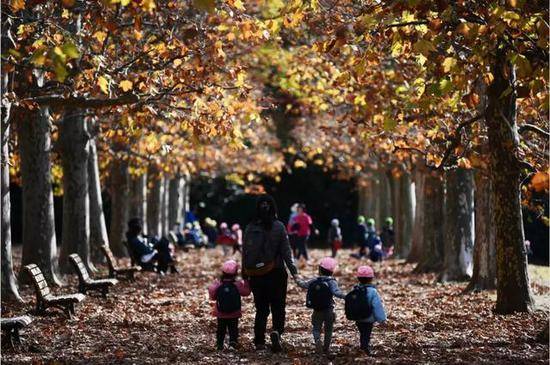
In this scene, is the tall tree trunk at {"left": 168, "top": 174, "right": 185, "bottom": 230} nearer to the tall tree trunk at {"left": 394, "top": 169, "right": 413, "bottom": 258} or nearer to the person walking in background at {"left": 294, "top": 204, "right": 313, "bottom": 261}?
the tall tree trunk at {"left": 394, "top": 169, "right": 413, "bottom": 258}

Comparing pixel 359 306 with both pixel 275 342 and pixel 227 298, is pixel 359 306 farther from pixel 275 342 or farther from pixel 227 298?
pixel 227 298

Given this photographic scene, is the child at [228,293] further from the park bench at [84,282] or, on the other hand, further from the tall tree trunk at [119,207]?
the tall tree trunk at [119,207]

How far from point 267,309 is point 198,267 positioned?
19.6m

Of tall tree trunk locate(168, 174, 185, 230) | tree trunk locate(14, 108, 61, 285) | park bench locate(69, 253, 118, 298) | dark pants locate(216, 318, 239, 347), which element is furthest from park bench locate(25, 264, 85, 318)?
tall tree trunk locate(168, 174, 185, 230)

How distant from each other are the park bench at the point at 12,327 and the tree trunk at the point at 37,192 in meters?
7.47

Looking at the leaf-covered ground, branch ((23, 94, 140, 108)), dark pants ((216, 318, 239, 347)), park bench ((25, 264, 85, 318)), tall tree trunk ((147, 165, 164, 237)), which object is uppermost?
branch ((23, 94, 140, 108))

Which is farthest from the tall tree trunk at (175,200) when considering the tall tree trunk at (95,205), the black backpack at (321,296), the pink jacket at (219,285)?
the black backpack at (321,296)

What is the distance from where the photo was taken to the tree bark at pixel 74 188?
23734 mm

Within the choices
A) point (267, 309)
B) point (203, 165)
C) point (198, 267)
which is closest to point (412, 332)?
point (267, 309)

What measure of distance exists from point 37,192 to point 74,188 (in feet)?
12.5

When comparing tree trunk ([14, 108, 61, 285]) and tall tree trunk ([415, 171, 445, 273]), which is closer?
tree trunk ([14, 108, 61, 285])

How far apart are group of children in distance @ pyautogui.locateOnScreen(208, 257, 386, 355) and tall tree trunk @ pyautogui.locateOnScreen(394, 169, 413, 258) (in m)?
22.9

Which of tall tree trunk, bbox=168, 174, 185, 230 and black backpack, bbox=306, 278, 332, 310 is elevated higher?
tall tree trunk, bbox=168, 174, 185, 230

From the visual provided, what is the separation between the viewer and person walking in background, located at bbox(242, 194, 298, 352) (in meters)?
12.2
